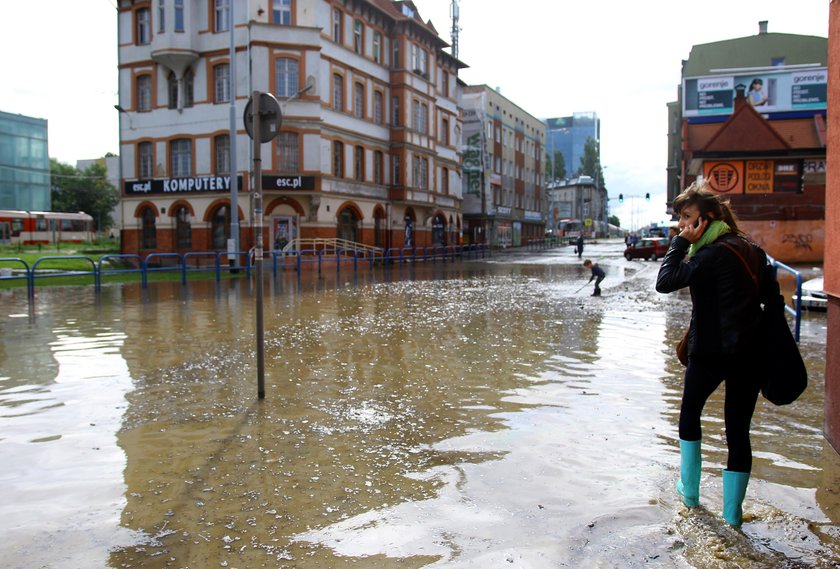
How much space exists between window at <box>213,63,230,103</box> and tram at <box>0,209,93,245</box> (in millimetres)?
26013

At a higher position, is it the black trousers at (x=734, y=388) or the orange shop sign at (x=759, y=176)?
the orange shop sign at (x=759, y=176)

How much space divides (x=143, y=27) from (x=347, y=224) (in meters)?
14.9

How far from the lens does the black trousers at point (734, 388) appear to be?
385cm

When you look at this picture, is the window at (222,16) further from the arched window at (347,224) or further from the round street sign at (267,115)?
the round street sign at (267,115)

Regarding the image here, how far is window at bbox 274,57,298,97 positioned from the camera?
35594 mm

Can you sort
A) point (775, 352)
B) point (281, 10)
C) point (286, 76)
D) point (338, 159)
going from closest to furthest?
1. point (775, 352)
2. point (281, 10)
3. point (286, 76)
4. point (338, 159)

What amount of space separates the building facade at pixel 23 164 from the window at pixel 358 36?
4615 cm

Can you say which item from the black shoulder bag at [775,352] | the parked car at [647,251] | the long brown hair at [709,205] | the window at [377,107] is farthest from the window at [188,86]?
the black shoulder bag at [775,352]

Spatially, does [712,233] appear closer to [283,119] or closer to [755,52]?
[283,119]

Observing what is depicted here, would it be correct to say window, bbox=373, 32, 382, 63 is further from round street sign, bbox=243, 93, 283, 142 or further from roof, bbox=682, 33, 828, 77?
round street sign, bbox=243, 93, 283, 142

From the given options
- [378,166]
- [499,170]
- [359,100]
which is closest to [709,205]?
[359,100]

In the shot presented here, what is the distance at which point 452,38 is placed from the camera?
55594 millimetres

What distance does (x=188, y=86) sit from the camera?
37.6 meters

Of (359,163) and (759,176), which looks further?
(359,163)
